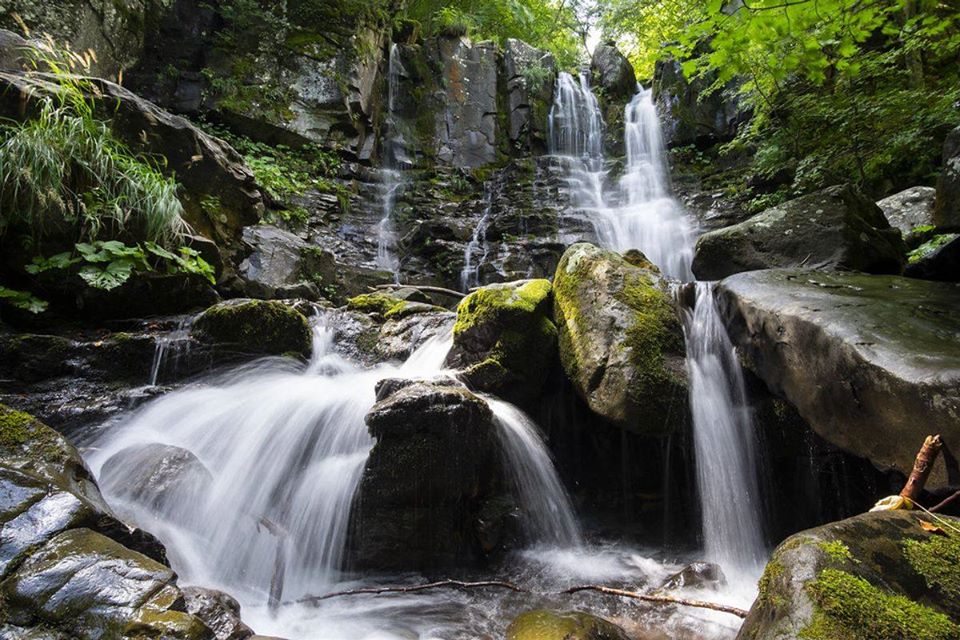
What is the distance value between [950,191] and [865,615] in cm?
363

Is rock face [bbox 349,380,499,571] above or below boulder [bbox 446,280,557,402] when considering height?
below

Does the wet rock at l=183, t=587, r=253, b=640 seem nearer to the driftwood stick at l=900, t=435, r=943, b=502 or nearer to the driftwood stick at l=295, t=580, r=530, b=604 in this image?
the driftwood stick at l=295, t=580, r=530, b=604

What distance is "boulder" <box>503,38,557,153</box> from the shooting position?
52.0ft

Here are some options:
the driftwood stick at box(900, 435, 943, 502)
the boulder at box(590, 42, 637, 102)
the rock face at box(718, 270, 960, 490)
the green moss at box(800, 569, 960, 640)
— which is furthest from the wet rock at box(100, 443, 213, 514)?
the boulder at box(590, 42, 637, 102)

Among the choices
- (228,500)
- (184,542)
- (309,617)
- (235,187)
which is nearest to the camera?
(309,617)

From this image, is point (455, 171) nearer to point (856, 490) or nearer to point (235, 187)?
point (235, 187)

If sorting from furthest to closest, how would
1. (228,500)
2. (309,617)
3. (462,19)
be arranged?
(462,19), (228,500), (309,617)

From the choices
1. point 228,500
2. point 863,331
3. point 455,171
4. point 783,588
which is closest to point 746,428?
point 863,331

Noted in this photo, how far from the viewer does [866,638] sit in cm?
151

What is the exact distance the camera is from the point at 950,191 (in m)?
3.67

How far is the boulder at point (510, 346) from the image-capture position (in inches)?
190

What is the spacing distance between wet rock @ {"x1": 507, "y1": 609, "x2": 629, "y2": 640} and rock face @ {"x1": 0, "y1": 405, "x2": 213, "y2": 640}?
156cm

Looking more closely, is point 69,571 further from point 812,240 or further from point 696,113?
point 696,113

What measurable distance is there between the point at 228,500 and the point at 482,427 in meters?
2.00
